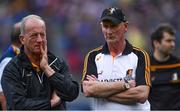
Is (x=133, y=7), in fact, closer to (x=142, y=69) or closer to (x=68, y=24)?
(x=68, y=24)

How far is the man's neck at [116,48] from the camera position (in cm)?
632

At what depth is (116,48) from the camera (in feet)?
20.8

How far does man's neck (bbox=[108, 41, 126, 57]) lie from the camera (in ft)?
20.8

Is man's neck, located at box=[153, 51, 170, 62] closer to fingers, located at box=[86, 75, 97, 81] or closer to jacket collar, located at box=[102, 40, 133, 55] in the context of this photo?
jacket collar, located at box=[102, 40, 133, 55]

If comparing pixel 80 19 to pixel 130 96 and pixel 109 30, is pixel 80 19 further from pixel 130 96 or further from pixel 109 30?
pixel 130 96

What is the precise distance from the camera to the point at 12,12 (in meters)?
15.5

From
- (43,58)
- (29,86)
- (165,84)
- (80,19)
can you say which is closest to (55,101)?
(29,86)

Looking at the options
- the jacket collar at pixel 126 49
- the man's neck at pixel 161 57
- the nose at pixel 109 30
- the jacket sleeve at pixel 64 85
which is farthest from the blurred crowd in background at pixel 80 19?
the jacket sleeve at pixel 64 85

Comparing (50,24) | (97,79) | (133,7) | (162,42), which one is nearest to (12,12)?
(50,24)

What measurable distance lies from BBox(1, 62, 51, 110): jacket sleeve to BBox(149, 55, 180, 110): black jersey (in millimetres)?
2988

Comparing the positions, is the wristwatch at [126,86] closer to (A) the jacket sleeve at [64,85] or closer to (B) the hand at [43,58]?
(A) the jacket sleeve at [64,85]

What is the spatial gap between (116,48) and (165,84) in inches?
102

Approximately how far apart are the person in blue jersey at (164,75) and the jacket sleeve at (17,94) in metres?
3.00

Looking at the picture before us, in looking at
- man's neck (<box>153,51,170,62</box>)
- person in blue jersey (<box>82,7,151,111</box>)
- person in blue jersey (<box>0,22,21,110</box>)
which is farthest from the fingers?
man's neck (<box>153,51,170,62</box>)
